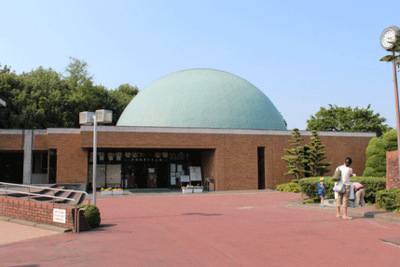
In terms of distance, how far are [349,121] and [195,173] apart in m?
22.6

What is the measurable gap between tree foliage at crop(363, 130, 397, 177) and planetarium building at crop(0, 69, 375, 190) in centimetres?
272

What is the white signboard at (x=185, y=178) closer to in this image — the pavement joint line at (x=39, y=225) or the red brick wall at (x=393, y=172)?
the red brick wall at (x=393, y=172)

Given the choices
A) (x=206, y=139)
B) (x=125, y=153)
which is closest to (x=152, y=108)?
(x=125, y=153)

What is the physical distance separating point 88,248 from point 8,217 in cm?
533

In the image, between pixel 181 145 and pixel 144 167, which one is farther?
pixel 144 167

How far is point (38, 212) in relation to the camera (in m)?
10.2

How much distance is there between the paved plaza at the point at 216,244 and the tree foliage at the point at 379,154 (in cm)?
1620

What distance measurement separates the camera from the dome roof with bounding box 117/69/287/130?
29.5m

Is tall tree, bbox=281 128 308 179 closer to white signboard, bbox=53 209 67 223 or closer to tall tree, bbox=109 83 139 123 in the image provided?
white signboard, bbox=53 209 67 223

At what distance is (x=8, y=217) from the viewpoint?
11.2 meters

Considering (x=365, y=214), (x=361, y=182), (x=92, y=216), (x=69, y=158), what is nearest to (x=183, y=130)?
(x=69, y=158)

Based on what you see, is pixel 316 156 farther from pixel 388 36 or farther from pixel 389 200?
pixel 389 200

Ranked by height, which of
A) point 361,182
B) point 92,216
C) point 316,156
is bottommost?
point 92,216

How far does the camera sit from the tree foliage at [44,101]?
36.3 m
